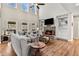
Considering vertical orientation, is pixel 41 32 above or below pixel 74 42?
above

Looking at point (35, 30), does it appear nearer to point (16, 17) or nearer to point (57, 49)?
point (16, 17)

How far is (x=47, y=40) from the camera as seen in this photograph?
6.82ft

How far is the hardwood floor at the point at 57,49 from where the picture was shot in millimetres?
2014

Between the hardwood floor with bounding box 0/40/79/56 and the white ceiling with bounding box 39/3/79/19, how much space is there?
1.82 feet

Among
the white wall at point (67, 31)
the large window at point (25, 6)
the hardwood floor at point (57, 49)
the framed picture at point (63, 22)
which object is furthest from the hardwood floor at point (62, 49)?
the large window at point (25, 6)

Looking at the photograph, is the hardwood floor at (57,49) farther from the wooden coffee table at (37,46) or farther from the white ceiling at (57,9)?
the white ceiling at (57,9)

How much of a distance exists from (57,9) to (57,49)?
726 mm

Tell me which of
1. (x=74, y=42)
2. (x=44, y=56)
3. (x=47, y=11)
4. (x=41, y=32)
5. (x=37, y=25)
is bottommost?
(x=44, y=56)

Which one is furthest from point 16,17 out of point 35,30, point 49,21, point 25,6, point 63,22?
point 63,22

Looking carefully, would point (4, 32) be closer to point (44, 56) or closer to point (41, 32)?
point (41, 32)

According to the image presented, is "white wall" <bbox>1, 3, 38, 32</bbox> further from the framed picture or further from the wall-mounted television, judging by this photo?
the framed picture

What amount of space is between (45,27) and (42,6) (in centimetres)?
39

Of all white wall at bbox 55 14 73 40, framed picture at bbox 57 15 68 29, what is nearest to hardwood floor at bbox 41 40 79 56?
white wall at bbox 55 14 73 40

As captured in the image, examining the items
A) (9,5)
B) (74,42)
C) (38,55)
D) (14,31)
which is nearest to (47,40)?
(38,55)
